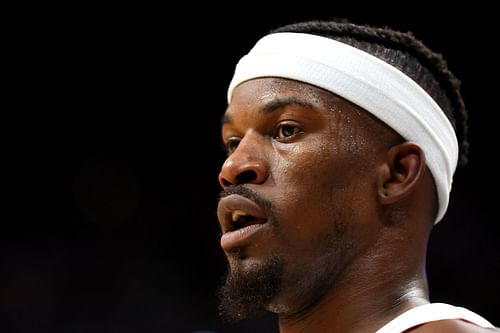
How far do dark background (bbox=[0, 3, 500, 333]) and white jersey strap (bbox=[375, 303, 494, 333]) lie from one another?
7.74 ft

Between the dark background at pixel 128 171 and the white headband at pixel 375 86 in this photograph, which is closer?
the white headband at pixel 375 86

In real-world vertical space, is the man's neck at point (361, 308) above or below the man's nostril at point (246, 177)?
below

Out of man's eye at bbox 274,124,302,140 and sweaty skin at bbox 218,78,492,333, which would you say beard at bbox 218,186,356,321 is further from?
man's eye at bbox 274,124,302,140

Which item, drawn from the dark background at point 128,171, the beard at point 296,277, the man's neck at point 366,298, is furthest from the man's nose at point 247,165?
the dark background at point 128,171

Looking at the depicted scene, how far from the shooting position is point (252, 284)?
5.29ft

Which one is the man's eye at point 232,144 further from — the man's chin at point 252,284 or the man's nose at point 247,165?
the man's chin at point 252,284

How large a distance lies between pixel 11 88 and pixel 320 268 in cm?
302

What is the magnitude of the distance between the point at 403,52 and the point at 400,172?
11.5 inches

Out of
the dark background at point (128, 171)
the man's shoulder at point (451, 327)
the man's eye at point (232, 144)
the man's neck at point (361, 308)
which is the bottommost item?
the man's shoulder at point (451, 327)

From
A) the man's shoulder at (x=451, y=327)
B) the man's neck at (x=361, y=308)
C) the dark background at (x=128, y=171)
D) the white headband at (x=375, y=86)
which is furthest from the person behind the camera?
the dark background at (x=128, y=171)

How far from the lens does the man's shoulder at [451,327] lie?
1.44 m

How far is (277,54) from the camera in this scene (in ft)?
5.87

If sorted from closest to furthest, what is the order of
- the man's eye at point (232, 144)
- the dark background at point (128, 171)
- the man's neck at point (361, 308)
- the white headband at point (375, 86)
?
the man's neck at point (361, 308)
the white headband at point (375, 86)
the man's eye at point (232, 144)
the dark background at point (128, 171)

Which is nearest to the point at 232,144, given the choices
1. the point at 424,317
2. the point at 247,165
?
the point at 247,165
